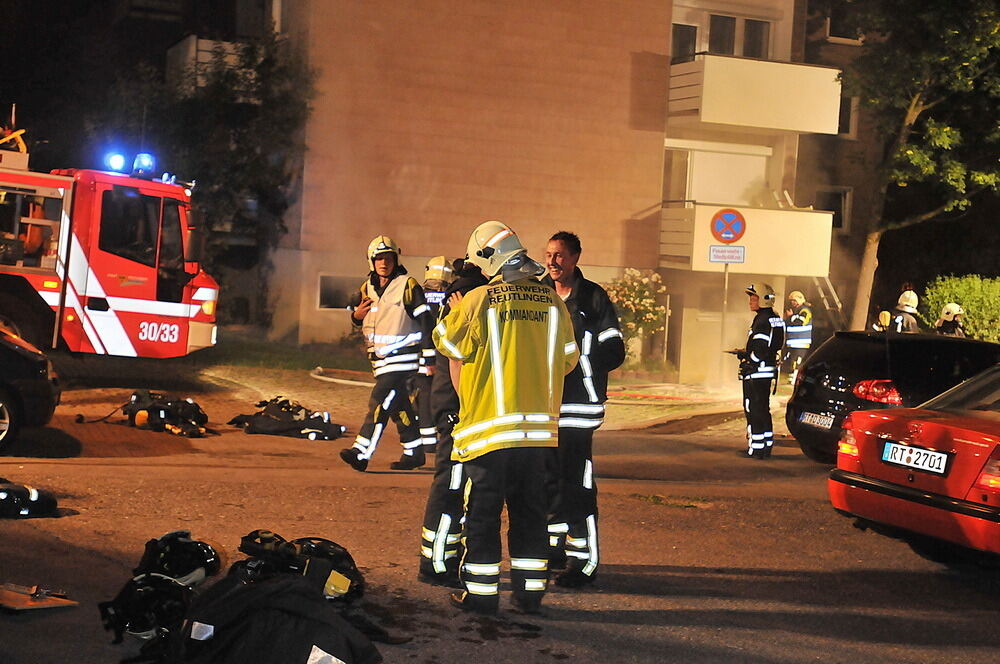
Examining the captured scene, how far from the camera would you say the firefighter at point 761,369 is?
12727 mm

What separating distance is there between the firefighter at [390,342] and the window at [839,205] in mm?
19619

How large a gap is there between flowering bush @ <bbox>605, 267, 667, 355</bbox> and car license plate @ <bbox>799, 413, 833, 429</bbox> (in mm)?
9565

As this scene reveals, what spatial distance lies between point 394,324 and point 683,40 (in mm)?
17404

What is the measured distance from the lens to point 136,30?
2894 centimetres

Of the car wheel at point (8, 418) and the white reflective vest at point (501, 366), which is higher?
the white reflective vest at point (501, 366)

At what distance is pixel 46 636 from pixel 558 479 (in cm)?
264

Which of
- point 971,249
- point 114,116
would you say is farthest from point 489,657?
point 971,249

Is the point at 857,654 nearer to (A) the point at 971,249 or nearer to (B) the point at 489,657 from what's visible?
(B) the point at 489,657

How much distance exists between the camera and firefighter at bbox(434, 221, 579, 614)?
5930 mm

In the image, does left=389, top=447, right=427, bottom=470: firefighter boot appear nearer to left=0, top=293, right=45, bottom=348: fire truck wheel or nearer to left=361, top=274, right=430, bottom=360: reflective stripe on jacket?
left=361, top=274, right=430, bottom=360: reflective stripe on jacket

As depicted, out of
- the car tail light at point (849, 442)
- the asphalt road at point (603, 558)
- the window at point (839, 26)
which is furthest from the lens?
the window at point (839, 26)

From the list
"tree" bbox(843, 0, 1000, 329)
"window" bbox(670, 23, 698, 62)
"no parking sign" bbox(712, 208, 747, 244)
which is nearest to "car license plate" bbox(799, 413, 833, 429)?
"no parking sign" bbox(712, 208, 747, 244)

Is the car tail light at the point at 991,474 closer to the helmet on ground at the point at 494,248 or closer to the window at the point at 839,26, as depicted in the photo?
the helmet on ground at the point at 494,248

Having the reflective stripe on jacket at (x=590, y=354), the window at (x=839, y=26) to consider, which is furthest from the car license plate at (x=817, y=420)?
the window at (x=839, y=26)
